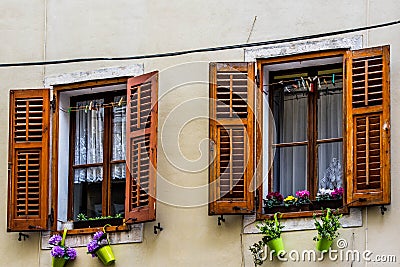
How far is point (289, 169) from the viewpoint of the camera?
48.5ft

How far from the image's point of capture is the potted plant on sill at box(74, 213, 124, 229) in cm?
1523

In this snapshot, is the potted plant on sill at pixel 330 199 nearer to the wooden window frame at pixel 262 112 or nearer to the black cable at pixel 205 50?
the wooden window frame at pixel 262 112

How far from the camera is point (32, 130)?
51.0 feet

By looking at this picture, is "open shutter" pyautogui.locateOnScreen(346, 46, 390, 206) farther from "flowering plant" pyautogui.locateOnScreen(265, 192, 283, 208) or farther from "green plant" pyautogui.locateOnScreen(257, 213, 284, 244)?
"flowering plant" pyautogui.locateOnScreen(265, 192, 283, 208)

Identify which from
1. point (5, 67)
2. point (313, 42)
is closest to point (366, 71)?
point (313, 42)

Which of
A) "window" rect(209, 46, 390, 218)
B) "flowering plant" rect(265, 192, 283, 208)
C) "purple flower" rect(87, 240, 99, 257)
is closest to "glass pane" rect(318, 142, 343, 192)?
"window" rect(209, 46, 390, 218)

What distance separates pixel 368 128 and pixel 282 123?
1205 mm

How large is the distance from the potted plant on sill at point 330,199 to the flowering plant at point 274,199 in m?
0.37

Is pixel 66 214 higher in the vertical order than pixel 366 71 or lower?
lower

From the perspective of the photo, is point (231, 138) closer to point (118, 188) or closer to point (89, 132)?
point (118, 188)

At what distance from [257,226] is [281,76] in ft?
5.16

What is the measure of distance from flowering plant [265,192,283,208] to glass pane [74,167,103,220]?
6.37 ft

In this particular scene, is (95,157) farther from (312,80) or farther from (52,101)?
(312,80)

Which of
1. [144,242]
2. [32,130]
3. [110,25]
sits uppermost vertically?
[110,25]
